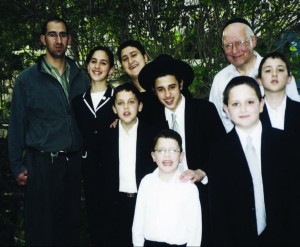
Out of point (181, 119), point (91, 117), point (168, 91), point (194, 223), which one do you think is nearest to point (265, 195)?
point (194, 223)

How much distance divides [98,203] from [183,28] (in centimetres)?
324

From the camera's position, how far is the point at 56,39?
4332mm

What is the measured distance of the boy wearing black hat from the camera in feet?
12.2

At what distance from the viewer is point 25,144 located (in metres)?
4.26

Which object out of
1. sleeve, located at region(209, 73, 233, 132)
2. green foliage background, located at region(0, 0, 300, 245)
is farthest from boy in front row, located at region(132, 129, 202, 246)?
green foliage background, located at region(0, 0, 300, 245)

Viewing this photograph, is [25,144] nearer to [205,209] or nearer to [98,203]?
[98,203]

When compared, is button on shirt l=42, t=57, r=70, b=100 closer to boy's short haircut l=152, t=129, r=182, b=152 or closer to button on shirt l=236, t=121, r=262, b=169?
boy's short haircut l=152, t=129, r=182, b=152

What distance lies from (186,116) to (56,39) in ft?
5.06

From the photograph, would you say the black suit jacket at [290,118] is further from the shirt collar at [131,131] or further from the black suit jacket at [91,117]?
the black suit jacket at [91,117]

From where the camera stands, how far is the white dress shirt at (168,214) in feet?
10.7

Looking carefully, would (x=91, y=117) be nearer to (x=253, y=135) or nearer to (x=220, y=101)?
(x=220, y=101)

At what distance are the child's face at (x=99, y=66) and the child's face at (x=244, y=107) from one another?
4.77 ft

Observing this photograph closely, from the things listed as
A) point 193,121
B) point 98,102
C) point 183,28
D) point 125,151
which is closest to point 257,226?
point 193,121

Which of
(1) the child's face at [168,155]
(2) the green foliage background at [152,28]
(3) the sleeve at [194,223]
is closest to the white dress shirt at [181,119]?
(1) the child's face at [168,155]
